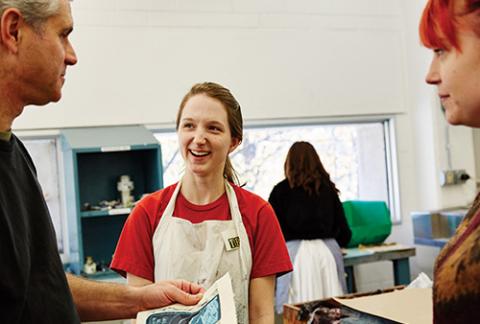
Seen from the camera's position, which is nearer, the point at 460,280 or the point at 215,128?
the point at 460,280

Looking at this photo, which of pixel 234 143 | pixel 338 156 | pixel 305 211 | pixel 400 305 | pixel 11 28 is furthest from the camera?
pixel 338 156

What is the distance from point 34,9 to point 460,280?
3.08ft

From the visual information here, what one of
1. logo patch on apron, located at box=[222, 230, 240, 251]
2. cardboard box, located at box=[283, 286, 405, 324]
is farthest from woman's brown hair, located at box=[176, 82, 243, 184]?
cardboard box, located at box=[283, 286, 405, 324]

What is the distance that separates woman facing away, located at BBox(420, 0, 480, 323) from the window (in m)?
3.88

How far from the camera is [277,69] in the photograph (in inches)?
189

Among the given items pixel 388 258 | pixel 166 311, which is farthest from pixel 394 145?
pixel 166 311

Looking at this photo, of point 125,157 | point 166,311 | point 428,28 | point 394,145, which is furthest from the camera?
point 394,145

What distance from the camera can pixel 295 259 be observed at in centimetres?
388

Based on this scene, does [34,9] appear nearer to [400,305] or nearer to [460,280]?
[460,280]

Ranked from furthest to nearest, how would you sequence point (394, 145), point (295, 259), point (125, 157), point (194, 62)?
point (394, 145)
point (194, 62)
point (125, 157)
point (295, 259)

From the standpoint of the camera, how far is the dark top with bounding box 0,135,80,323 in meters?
1.07

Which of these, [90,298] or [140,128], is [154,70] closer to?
[140,128]

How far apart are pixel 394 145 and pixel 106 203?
9.07 feet

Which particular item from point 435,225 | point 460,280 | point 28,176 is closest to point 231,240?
point 28,176
